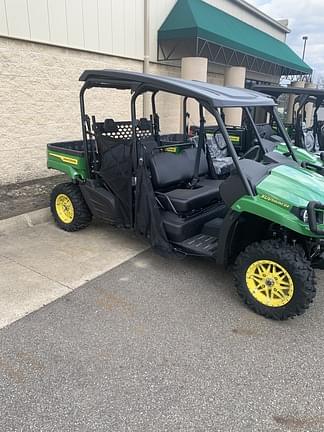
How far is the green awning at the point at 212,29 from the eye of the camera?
376 inches

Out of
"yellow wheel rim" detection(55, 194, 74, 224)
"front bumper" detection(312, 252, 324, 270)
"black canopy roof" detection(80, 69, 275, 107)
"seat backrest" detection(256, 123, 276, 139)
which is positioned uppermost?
"black canopy roof" detection(80, 69, 275, 107)

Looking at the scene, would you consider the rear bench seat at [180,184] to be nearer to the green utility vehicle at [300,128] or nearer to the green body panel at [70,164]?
the green body panel at [70,164]

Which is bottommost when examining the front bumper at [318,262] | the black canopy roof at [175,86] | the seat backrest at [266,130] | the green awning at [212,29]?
the front bumper at [318,262]

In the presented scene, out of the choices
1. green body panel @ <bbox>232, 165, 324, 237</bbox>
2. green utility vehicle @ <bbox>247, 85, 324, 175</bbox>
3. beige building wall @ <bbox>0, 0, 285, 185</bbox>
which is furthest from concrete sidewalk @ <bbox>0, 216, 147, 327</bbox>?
green utility vehicle @ <bbox>247, 85, 324, 175</bbox>

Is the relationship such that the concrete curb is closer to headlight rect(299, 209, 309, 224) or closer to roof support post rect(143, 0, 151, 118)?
headlight rect(299, 209, 309, 224)

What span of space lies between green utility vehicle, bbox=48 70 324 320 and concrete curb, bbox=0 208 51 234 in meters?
0.32

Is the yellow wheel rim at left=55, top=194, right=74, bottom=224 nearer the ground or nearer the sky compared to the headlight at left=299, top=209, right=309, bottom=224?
nearer the ground

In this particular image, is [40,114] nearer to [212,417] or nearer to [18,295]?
[18,295]

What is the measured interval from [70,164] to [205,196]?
1843 mm

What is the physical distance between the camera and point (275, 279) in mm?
2881

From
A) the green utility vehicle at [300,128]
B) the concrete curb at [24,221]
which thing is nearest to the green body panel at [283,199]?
the green utility vehicle at [300,128]

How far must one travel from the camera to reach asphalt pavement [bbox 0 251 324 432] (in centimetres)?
203

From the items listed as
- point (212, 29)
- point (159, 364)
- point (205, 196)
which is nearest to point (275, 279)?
point (159, 364)

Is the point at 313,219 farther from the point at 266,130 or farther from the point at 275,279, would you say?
the point at 266,130
